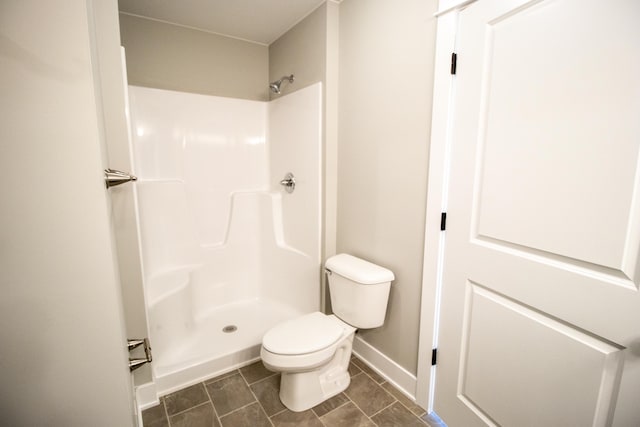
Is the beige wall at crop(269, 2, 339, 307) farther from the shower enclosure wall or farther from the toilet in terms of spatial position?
the toilet

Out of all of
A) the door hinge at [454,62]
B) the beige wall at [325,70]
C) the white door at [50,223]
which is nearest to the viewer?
the white door at [50,223]

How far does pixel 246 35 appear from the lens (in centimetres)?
238

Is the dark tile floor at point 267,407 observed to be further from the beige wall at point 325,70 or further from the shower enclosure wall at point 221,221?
the beige wall at point 325,70

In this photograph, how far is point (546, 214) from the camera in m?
1.01

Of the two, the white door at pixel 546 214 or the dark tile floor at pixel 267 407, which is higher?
the white door at pixel 546 214

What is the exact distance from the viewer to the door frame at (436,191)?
1.28 meters

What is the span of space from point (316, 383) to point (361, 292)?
55 centimetres

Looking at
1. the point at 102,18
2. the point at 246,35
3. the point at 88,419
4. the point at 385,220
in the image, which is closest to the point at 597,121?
the point at 385,220

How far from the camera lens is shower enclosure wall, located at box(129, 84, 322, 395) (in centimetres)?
197

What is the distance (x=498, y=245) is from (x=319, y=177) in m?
1.17

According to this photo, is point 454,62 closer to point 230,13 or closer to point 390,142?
point 390,142

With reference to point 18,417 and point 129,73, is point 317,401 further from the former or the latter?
point 129,73

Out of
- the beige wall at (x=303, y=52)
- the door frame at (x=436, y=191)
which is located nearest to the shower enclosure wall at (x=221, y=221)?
the beige wall at (x=303, y=52)

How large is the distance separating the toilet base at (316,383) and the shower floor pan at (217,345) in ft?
1.49
